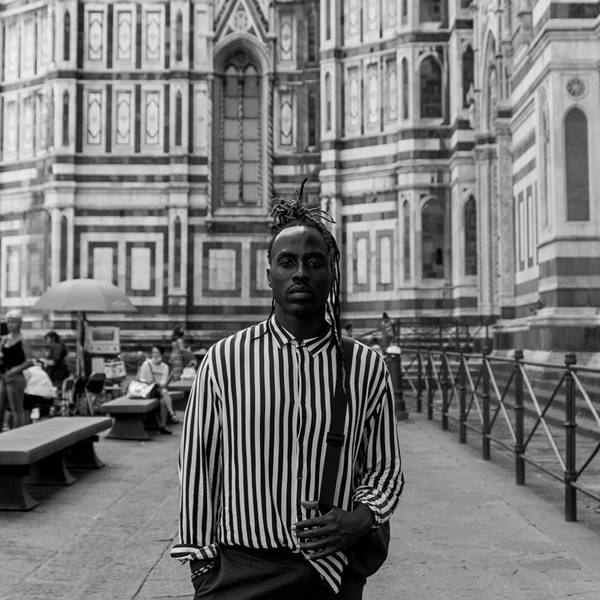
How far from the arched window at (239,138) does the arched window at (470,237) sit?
7.26 meters

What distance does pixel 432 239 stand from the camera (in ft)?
88.1

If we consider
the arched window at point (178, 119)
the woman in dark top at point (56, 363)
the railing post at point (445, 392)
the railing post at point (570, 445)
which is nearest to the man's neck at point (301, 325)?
the railing post at point (570, 445)

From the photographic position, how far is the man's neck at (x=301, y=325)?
228cm

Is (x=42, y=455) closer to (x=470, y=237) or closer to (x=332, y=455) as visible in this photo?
(x=332, y=455)

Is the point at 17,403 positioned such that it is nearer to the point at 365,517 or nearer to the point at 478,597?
the point at 478,597

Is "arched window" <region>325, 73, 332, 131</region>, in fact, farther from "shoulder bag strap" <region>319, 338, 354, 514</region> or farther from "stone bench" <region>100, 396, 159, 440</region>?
"shoulder bag strap" <region>319, 338, 354, 514</region>

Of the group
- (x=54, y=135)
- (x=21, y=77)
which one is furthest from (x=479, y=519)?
(x=21, y=77)

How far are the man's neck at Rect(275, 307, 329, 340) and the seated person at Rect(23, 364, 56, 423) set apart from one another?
11008 mm

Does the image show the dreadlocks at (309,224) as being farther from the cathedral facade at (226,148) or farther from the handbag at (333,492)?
the cathedral facade at (226,148)

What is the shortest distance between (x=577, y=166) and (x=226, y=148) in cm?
1757

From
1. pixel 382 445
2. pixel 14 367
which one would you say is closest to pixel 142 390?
pixel 14 367

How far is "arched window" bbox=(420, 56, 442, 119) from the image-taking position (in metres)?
27.0

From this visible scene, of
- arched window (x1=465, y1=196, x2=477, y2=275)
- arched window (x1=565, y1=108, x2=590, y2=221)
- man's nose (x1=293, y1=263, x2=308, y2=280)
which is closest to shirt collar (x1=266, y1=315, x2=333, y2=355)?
man's nose (x1=293, y1=263, x2=308, y2=280)

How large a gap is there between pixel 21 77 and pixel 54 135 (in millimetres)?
2914
